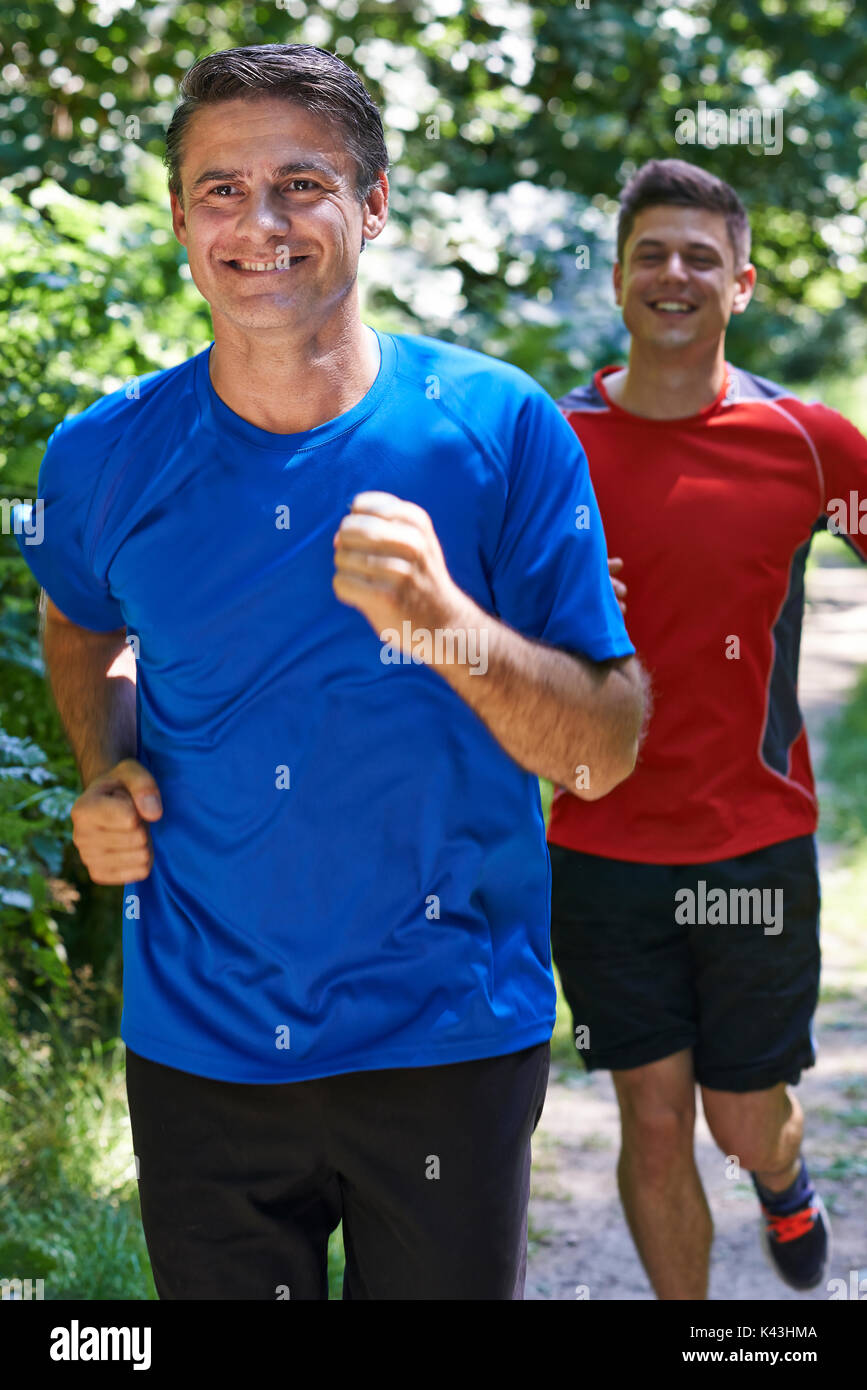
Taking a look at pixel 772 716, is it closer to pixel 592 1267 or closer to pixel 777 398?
pixel 777 398

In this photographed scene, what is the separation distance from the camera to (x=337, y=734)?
6.58ft

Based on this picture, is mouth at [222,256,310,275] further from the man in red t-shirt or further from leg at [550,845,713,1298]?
leg at [550,845,713,1298]

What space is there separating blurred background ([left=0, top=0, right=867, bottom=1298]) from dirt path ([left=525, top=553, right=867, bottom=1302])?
40 mm

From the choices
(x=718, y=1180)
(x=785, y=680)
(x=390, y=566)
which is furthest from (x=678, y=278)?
(x=718, y=1180)

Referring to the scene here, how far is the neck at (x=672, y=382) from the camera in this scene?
3.43 meters

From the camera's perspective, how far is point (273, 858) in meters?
2.02

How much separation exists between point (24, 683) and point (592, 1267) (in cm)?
217

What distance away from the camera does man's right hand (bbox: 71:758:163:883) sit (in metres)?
2.08

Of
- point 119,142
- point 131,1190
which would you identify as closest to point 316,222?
point 131,1190

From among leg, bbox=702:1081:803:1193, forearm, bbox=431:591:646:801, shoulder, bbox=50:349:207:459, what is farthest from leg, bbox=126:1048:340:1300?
leg, bbox=702:1081:803:1193

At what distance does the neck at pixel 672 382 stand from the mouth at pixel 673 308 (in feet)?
0.28

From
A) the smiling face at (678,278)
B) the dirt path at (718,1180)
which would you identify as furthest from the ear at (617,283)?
the dirt path at (718,1180)

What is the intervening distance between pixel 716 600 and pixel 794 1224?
1.55m

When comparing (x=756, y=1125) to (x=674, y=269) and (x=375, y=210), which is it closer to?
(x=674, y=269)
